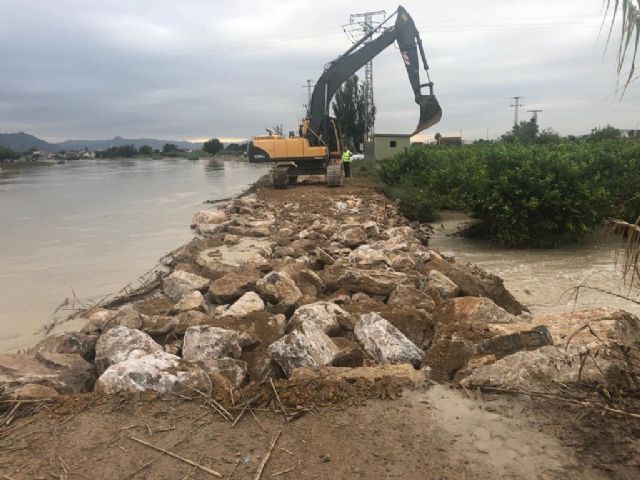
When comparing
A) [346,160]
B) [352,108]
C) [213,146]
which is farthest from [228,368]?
[213,146]

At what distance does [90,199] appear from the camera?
2450 centimetres

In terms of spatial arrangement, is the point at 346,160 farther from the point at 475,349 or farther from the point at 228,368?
the point at 228,368

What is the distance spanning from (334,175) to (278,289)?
38.3 feet

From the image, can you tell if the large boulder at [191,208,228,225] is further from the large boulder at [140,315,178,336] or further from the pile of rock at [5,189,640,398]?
the large boulder at [140,315,178,336]

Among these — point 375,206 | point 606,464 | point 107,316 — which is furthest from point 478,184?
point 606,464

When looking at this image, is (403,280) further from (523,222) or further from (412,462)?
(523,222)

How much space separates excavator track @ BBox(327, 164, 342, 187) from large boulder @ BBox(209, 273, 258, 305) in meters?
11.2

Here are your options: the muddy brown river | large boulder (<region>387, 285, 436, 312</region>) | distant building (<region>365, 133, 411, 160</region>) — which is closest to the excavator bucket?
the muddy brown river

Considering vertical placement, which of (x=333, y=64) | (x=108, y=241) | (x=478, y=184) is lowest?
(x=108, y=241)

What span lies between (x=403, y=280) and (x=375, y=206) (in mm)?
8234

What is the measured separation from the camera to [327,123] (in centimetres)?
1738

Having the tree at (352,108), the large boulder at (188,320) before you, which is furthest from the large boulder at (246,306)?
the tree at (352,108)

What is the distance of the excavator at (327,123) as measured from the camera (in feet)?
53.2

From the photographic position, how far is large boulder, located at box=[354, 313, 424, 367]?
12.1ft
